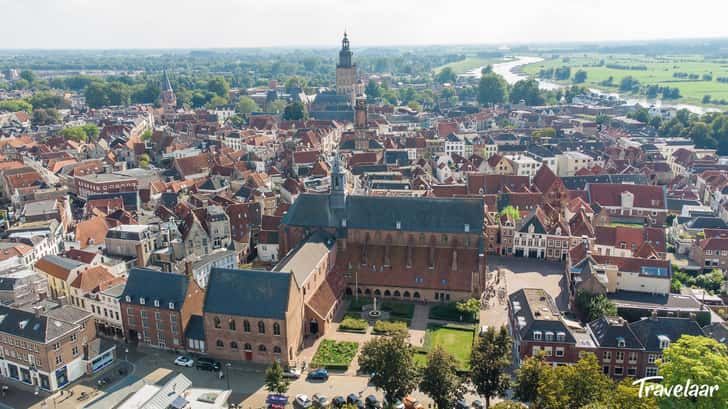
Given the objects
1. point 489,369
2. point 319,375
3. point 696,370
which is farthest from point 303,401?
point 696,370

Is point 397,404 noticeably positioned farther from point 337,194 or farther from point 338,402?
point 337,194

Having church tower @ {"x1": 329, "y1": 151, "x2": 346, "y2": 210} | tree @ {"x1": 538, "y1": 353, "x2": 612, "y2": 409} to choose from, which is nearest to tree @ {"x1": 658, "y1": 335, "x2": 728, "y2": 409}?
tree @ {"x1": 538, "y1": 353, "x2": 612, "y2": 409}

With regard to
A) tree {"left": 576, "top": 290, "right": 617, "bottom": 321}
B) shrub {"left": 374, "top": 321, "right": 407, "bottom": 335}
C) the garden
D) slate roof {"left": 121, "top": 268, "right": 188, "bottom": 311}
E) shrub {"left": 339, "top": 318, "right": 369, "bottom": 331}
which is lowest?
the garden

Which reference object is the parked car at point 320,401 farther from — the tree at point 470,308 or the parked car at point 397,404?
the tree at point 470,308

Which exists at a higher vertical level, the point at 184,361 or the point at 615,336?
the point at 615,336

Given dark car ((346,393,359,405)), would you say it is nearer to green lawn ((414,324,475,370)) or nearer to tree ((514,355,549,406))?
green lawn ((414,324,475,370))

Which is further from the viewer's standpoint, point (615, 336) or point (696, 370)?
point (615, 336)
